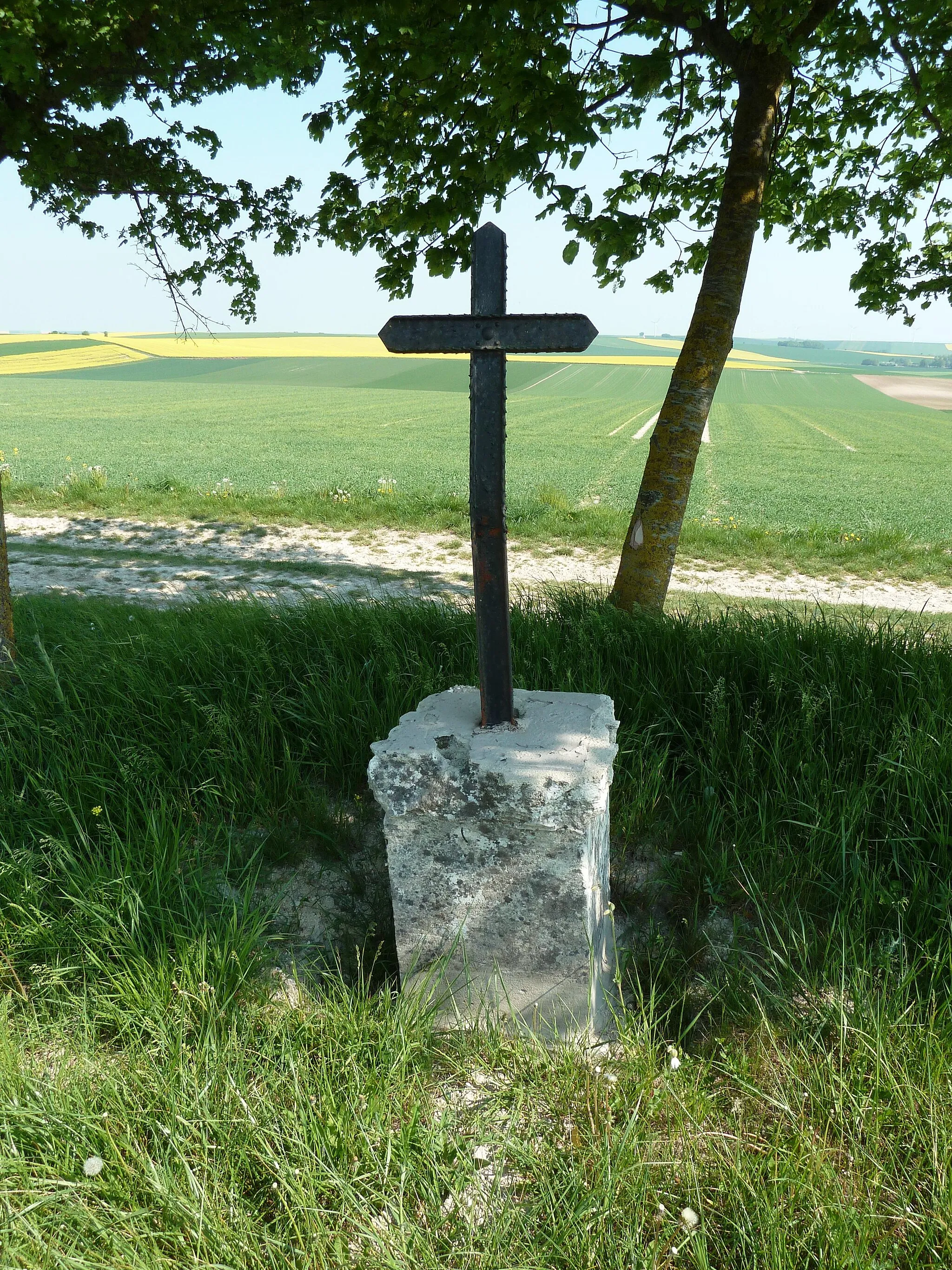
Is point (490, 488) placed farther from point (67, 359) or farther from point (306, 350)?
point (306, 350)

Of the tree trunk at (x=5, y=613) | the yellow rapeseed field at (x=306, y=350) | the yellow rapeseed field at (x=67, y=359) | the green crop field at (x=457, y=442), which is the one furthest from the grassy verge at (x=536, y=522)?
the yellow rapeseed field at (x=67, y=359)

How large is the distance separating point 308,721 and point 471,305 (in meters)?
2.12

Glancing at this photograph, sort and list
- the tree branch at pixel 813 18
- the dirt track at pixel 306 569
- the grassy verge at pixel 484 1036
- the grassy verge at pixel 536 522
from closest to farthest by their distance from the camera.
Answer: the grassy verge at pixel 484 1036 → the tree branch at pixel 813 18 → the dirt track at pixel 306 569 → the grassy verge at pixel 536 522

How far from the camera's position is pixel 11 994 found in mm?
2639

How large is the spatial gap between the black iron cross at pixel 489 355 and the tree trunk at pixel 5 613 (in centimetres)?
326

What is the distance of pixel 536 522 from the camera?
13.5 metres

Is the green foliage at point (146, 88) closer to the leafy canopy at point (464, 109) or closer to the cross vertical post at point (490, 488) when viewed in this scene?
the leafy canopy at point (464, 109)

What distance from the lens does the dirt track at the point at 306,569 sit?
32.5ft

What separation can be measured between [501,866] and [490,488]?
1231mm

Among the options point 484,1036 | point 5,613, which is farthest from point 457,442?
point 484,1036

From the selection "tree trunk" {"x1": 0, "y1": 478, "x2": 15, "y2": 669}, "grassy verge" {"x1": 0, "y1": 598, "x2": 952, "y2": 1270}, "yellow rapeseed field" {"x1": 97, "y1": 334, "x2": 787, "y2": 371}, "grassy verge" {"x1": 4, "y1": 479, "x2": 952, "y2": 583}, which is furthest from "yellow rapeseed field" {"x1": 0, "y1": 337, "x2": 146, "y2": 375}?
"grassy verge" {"x1": 0, "y1": 598, "x2": 952, "y2": 1270}

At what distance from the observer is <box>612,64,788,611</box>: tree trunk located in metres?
5.50

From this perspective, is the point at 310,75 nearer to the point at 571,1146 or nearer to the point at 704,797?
the point at 704,797

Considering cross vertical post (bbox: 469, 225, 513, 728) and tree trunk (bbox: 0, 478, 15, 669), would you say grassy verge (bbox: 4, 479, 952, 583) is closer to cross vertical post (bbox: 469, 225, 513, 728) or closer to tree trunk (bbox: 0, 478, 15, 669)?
tree trunk (bbox: 0, 478, 15, 669)
